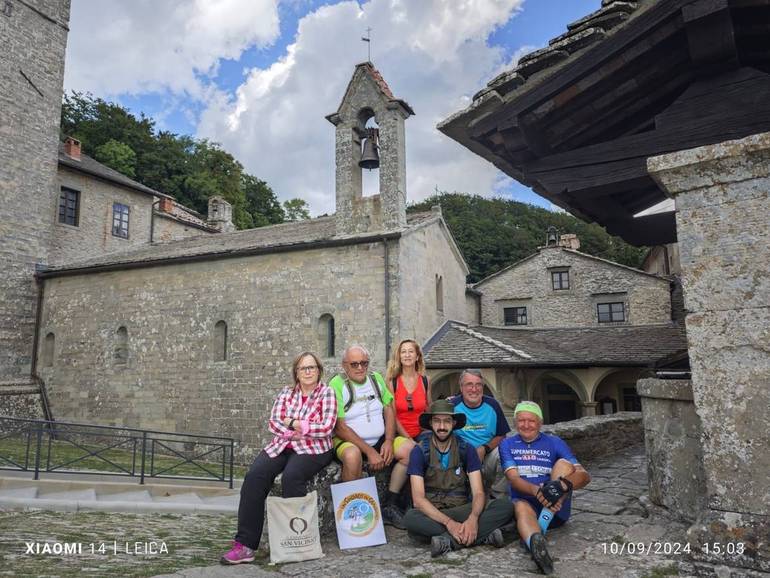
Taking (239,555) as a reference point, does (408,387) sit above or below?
above

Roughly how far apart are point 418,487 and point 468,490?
1.60 ft

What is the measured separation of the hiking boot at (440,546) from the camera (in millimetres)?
3582

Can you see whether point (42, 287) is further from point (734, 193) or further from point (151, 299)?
point (734, 193)

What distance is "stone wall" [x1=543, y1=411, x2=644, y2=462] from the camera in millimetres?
6902

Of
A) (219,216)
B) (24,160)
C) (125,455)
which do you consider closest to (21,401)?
(125,455)

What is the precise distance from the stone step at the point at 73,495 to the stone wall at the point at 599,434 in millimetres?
6664

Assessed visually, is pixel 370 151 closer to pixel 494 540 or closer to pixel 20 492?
pixel 20 492

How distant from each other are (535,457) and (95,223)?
71.5 ft

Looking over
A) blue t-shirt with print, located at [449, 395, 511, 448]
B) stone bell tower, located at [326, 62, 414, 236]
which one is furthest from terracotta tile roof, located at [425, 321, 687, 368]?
blue t-shirt with print, located at [449, 395, 511, 448]

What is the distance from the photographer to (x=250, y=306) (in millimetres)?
14961

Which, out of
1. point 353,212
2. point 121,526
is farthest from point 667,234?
point 353,212

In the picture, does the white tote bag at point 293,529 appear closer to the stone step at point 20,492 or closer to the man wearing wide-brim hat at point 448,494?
the man wearing wide-brim hat at point 448,494

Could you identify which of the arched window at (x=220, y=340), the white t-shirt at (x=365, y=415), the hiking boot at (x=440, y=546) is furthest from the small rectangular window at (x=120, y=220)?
A: the hiking boot at (x=440, y=546)

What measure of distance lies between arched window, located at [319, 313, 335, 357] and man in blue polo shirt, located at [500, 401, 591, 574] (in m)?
10.2
